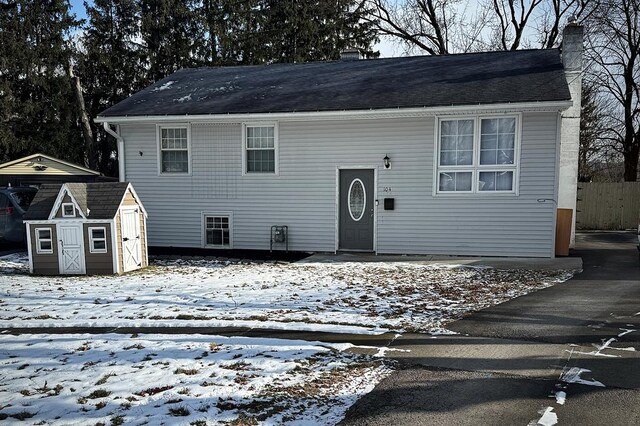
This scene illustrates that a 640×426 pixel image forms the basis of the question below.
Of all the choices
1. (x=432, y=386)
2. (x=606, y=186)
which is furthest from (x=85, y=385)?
(x=606, y=186)

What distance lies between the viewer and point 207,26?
90.4ft

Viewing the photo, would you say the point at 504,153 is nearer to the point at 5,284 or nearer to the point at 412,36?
the point at 5,284

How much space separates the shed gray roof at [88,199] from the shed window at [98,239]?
0.90 feet

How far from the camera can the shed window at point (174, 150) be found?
39.8 feet

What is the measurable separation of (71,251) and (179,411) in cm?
718

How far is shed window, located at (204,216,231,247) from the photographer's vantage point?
39.9ft

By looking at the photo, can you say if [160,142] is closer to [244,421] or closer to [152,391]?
[152,391]

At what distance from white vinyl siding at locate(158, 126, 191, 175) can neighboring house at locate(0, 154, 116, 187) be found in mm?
7563

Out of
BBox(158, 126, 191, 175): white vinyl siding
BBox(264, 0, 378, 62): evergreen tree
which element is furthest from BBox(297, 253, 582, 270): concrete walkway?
BBox(264, 0, 378, 62): evergreen tree

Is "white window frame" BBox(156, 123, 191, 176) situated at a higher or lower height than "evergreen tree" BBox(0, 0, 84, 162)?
lower

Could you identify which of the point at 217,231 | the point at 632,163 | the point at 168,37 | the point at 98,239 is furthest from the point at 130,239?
the point at 632,163

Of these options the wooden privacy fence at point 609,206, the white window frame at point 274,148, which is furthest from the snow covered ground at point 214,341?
the wooden privacy fence at point 609,206

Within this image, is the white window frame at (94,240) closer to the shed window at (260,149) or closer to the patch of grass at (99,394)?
the shed window at (260,149)

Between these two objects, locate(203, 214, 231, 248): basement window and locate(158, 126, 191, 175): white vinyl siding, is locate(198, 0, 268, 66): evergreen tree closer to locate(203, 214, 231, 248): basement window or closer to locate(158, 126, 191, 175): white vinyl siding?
locate(158, 126, 191, 175): white vinyl siding
